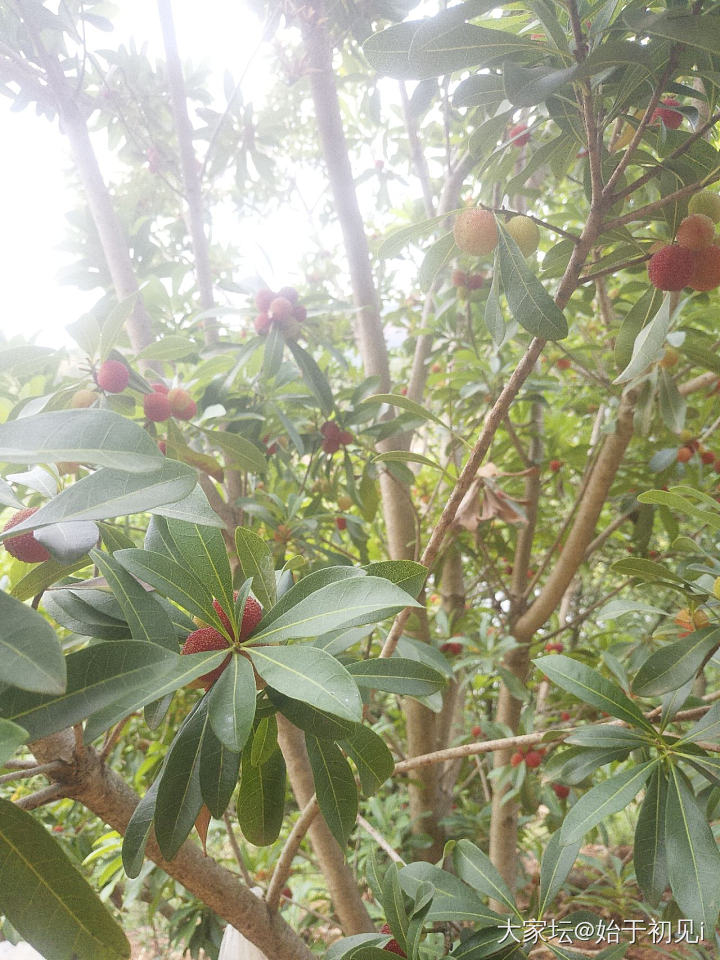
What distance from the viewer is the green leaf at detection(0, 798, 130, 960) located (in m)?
0.34

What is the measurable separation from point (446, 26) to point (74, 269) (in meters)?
1.50

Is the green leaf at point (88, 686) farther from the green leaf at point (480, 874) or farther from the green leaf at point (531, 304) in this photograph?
the green leaf at point (480, 874)

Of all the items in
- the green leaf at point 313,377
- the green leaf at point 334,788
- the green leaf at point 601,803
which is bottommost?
the green leaf at point 601,803

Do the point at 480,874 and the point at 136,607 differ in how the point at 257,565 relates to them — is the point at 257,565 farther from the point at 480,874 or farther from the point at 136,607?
the point at 480,874

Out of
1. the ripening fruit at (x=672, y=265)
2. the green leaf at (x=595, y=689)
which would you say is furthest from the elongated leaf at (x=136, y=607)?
the ripening fruit at (x=672, y=265)

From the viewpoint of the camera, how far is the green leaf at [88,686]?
348 millimetres

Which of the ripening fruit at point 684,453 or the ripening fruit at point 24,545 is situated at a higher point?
the ripening fruit at point 684,453

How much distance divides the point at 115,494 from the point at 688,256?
633 millimetres

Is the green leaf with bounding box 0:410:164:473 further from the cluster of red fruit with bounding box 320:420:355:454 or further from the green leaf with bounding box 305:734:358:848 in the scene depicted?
the cluster of red fruit with bounding box 320:420:355:454

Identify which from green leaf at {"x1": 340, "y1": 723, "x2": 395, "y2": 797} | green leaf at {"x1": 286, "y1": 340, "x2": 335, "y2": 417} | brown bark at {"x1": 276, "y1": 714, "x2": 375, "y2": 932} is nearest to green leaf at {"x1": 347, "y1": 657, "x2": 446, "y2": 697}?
green leaf at {"x1": 340, "y1": 723, "x2": 395, "y2": 797}

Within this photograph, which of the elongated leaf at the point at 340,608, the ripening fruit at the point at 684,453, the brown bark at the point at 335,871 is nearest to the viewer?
the elongated leaf at the point at 340,608

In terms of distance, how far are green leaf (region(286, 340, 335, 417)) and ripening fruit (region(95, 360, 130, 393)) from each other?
1.15 ft

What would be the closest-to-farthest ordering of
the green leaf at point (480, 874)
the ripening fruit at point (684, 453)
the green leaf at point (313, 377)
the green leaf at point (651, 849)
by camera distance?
the green leaf at point (651, 849) < the green leaf at point (480, 874) < the green leaf at point (313, 377) < the ripening fruit at point (684, 453)

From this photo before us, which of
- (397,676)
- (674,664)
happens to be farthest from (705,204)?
(397,676)
